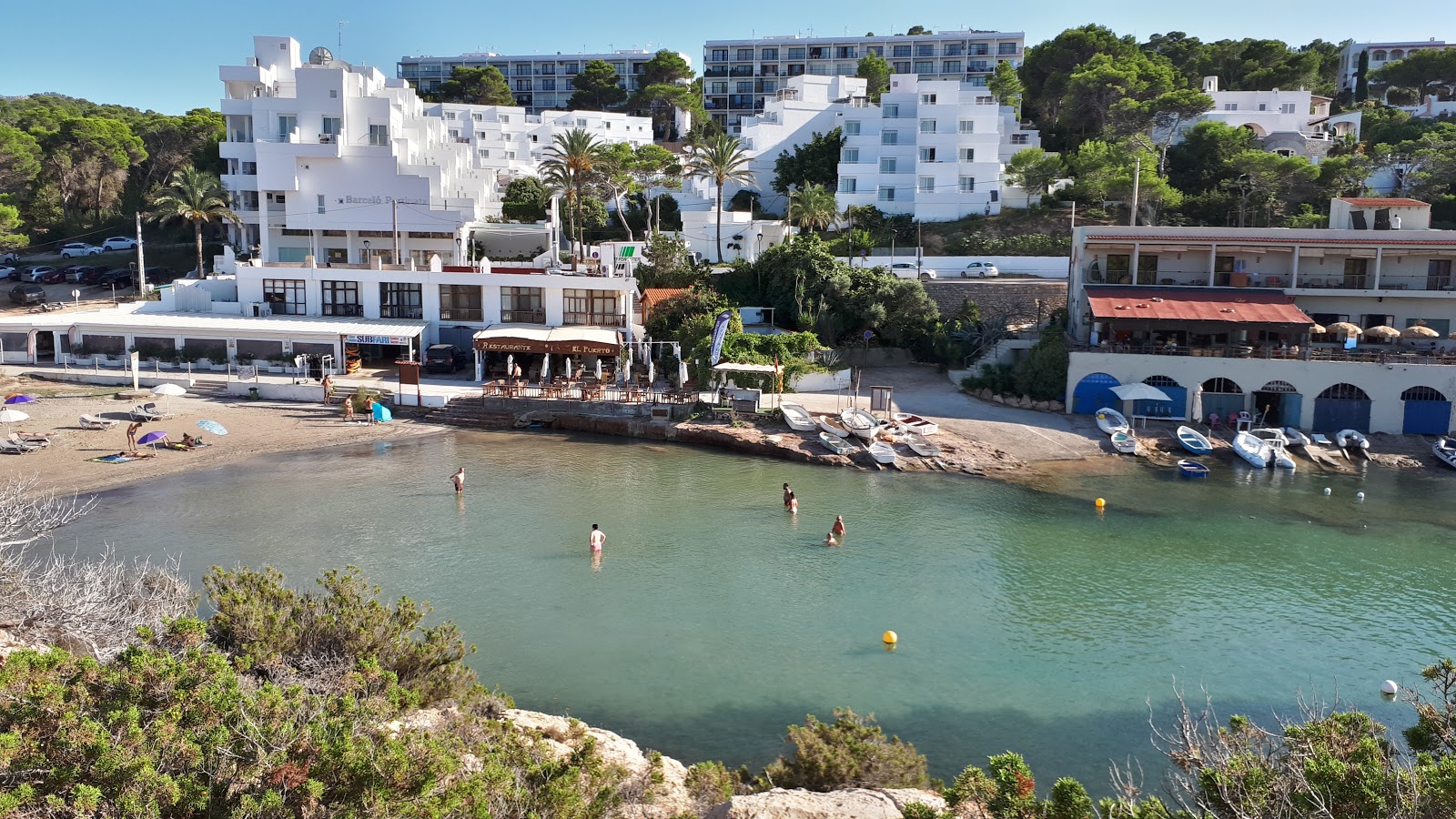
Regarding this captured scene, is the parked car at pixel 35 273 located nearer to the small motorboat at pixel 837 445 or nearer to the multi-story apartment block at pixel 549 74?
the small motorboat at pixel 837 445

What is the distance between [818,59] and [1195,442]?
3752 inches

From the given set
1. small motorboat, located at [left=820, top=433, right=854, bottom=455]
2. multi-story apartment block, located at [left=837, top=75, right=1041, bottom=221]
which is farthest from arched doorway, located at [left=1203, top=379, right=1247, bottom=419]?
multi-story apartment block, located at [left=837, top=75, right=1041, bottom=221]

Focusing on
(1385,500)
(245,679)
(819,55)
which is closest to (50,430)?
(245,679)

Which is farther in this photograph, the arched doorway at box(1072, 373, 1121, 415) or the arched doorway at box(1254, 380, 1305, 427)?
the arched doorway at box(1072, 373, 1121, 415)

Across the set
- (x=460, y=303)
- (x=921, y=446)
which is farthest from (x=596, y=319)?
(x=921, y=446)

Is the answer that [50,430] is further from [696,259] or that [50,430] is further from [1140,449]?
[1140,449]

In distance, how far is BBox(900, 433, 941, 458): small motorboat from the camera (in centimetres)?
3509

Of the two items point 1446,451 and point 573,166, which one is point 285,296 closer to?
point 573,166

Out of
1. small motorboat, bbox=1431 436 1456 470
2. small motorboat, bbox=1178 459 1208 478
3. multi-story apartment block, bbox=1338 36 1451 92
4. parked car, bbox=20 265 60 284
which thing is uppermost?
multi-story apartment block, bbox=1338 36 1451 92

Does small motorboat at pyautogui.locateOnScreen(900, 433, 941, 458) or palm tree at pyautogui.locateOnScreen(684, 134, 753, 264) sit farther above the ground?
palm tree at pyautogui.locateOnScreen(684, 134, 753, 264)

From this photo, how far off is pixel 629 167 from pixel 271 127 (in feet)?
82.7

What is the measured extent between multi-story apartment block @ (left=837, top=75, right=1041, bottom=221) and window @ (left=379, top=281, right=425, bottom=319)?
30.4 meters

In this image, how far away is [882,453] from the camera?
3453cm

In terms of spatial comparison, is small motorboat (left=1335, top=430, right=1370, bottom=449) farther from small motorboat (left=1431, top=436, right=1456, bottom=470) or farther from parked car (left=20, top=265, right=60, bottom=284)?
parked car (left=20, top=265, right=60, bottom=284)
